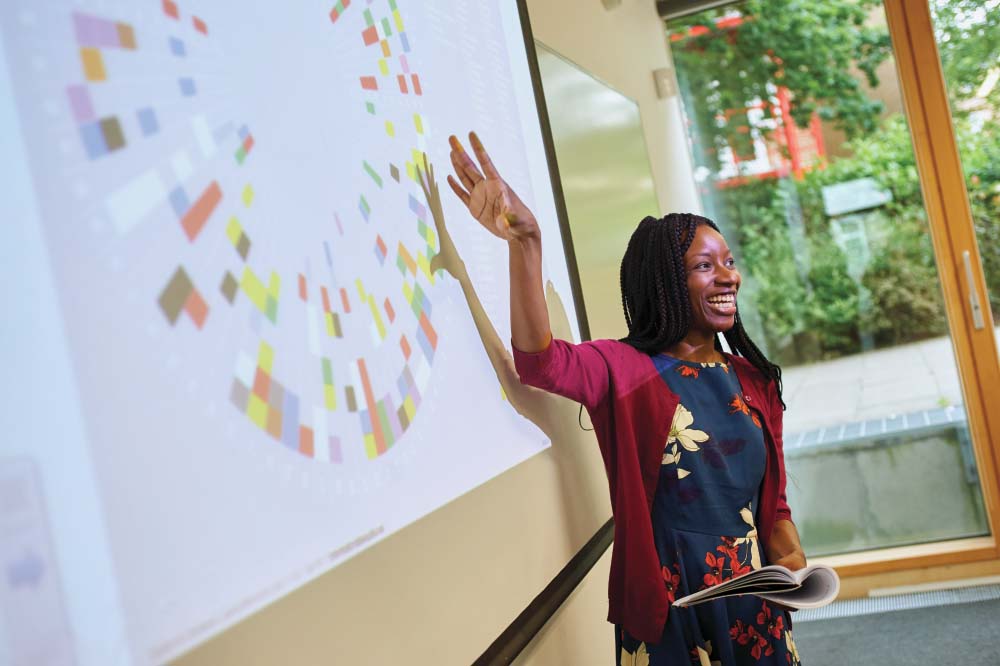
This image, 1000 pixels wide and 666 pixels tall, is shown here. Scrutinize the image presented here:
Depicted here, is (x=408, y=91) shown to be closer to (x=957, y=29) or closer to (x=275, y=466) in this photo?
(x=275, y=466)

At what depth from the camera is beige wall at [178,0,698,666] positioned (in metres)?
0.94

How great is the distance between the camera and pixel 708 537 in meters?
1.66

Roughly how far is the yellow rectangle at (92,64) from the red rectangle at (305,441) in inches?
14.8

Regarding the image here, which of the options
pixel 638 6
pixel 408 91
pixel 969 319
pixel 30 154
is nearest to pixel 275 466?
pixel 30 154

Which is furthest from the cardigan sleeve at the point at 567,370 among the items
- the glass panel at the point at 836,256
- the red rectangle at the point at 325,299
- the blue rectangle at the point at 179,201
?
the glass panel at the point at 836,256

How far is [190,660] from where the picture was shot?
0.76 metres

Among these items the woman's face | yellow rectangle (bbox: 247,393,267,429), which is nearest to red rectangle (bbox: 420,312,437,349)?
yellow rectangle (bbox: 247,393,267,429)

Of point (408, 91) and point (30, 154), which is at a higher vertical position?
point (408, 91)

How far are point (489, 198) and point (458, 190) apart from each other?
0.25 ft

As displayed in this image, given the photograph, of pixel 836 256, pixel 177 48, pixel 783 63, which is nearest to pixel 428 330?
pixel 177 48

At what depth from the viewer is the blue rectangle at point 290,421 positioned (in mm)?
929

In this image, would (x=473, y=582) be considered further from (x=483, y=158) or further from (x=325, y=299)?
(x=483, y=158)

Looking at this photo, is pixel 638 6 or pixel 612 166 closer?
pixel 612 166

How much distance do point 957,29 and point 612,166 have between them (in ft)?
6.56
